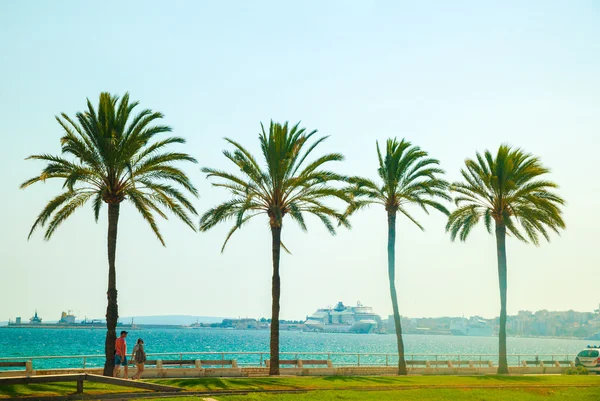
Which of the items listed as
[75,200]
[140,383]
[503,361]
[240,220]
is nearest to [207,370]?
[240,220]

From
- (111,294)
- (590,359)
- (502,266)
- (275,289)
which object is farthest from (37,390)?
(590,359)

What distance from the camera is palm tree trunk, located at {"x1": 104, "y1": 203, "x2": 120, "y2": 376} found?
2894cm

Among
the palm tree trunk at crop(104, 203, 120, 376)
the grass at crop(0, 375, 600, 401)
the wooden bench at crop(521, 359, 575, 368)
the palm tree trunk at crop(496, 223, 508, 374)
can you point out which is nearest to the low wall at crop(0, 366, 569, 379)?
the wooden bench at crop(521, 359, 575, 368)

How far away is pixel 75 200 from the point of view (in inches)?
1204

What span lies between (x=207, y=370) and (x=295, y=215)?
8682 mm

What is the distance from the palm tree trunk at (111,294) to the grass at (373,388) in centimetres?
489

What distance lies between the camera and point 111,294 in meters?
29.7

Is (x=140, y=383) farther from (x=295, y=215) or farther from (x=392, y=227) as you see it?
(x=392, y=227)

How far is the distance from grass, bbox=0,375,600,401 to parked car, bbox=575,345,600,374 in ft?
41.9

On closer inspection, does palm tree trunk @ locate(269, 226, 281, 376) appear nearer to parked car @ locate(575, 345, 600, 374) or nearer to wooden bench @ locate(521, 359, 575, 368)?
wooden bench @ locate(521, 359, 575, 368)

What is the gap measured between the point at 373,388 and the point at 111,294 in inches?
474

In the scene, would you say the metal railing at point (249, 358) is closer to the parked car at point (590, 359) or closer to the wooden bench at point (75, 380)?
the parked car at point (590, 359)

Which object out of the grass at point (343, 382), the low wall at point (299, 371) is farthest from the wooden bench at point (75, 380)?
the low wall at point (299, 371)

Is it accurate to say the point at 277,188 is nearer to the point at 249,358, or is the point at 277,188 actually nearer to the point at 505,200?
the point at 505,200
